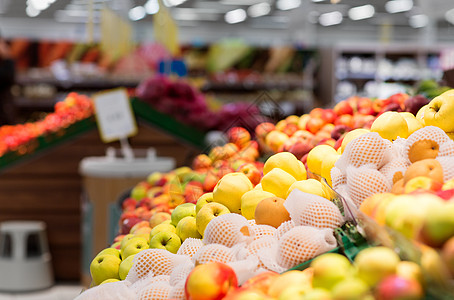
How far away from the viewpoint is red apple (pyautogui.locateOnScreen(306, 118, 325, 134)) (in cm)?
249

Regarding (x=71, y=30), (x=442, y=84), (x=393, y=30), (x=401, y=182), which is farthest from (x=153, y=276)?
(x=393, y=30)

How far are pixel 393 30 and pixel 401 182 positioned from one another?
954 inches

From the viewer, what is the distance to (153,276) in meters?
1.43

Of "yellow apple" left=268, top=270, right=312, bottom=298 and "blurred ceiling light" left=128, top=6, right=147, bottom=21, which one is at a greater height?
"yellow apple" left=268, top=270, right=312, bottom=298

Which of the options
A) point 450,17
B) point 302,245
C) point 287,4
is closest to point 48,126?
point 302,245

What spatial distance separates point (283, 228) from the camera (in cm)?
140

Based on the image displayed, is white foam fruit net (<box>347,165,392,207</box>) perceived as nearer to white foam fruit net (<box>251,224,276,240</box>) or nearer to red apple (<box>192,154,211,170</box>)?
white foam fruit net (<box>251,224,276,240</box>)

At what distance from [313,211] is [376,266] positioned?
450 millimetres

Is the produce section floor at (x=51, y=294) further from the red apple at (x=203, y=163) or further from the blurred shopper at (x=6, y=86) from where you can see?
the blurred shopper at (x=6, y=86)

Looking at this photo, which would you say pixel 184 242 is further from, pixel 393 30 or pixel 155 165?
pixel 393 30

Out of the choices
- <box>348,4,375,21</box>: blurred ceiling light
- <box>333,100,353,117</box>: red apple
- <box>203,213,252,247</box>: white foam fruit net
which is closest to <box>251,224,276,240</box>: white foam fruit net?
<box>203,213,252,247</box>: white foam fruit net

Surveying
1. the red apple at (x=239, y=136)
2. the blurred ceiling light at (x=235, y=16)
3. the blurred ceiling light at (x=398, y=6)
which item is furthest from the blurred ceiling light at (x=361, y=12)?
the red apple at (x=239, y=136)

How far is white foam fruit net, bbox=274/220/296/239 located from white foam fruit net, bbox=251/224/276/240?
20 millimetres

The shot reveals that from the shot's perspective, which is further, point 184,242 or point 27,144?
point 27,144
